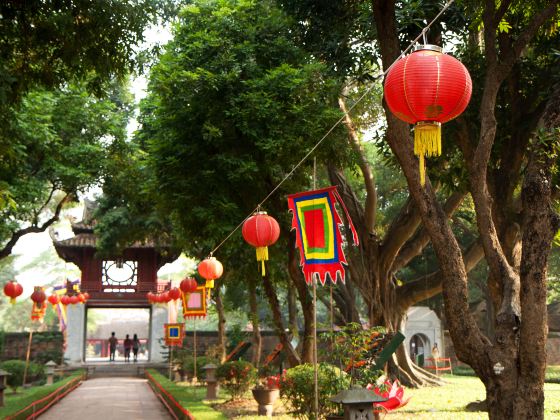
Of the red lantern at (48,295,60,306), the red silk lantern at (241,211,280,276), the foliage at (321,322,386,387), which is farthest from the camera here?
the red lantern at (48,295,60,306)

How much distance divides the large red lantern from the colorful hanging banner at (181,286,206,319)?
42.1ft

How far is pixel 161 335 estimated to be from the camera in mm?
30094

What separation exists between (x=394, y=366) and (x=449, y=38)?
9.26m

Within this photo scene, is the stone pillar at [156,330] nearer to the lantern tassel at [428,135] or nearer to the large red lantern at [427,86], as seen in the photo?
the lantern tassel at [428,135]

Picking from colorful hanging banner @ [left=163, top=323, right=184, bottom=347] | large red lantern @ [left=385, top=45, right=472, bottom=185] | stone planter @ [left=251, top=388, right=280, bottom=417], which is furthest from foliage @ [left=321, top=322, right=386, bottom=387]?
colorful hanging banner @ [left=163, top=323, right=184, bottom=347]

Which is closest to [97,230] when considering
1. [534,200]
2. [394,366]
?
[394,366]

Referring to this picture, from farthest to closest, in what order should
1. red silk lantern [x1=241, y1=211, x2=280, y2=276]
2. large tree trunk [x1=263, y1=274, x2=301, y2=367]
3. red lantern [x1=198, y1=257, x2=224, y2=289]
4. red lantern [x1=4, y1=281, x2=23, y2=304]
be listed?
red lantern [x1=4, y1=281, x2=23, y2=304] → large tree trunk [x1=263, y1=274, x2=301, y2=367] → red lantern [x1=198, y1=257, x2=224, y2=289] → red silk lantern [x1=241, y1=211, x2=280, y2=276]

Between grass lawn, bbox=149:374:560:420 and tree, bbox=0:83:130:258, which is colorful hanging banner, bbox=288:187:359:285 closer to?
grass lawn, bbox=149:374:560:420

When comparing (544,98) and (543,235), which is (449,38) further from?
(543,235)

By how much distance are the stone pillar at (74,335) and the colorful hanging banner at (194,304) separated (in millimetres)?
12700

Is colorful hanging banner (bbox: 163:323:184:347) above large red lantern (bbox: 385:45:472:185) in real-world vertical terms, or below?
below

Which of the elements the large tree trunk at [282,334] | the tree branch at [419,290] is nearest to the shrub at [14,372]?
the large tree trunk at [282,334]

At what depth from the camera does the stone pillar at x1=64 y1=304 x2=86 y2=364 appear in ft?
95.7

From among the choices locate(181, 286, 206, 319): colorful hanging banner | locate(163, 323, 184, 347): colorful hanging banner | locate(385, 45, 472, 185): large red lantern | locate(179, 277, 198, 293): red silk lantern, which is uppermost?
locate(385, 45, 472, 185): large red lantern
